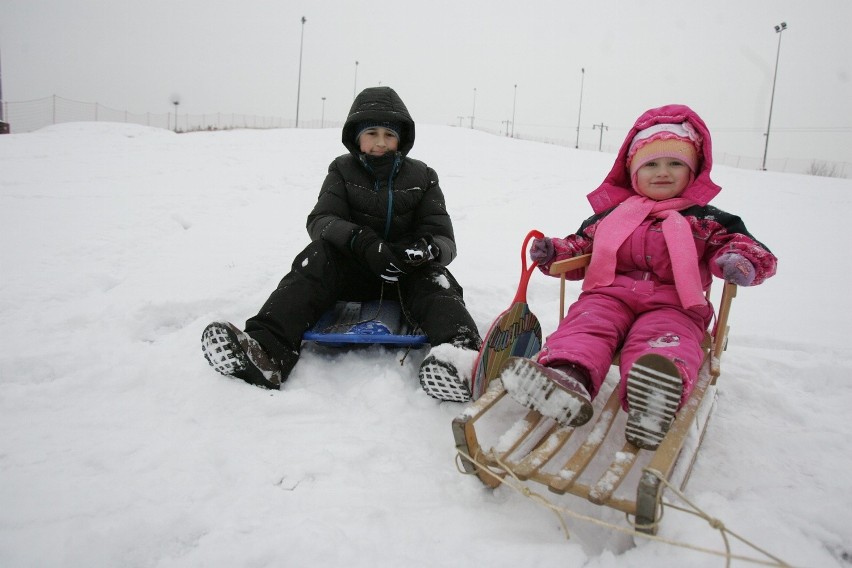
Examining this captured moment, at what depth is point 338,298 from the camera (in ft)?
9.27

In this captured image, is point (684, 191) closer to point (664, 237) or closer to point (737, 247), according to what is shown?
point (664, 237)

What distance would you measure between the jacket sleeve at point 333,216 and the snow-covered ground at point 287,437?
2.07ft

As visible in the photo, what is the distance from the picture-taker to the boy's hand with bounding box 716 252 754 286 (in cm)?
188

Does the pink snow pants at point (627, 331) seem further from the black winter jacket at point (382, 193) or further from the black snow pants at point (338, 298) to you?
the black winter jacket at point (382, 193)

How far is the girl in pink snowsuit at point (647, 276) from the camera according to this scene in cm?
154

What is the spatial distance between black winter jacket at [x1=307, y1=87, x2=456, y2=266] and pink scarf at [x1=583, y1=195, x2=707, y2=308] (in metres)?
0.84

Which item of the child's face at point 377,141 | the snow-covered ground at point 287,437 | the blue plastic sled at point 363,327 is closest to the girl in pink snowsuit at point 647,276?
the snow-covered ground at point 287,437

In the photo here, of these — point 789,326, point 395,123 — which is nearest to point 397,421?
point 395,123

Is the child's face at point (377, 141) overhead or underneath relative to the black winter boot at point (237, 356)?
overhead

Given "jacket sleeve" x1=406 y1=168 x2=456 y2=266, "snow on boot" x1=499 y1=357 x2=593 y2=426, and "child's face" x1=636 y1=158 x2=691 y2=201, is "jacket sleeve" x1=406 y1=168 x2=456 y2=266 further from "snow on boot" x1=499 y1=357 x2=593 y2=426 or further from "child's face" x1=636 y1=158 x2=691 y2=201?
"snow on boot" x1=499 y1=357 x2=593 y2=426

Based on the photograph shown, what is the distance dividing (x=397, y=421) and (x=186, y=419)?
2.81 ft

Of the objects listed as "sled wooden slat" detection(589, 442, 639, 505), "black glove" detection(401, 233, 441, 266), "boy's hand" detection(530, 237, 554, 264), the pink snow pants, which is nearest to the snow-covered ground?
"sled wooden slat" detection(589, 442, 639, 505)

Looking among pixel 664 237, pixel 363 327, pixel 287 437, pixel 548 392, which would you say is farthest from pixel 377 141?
pixel 548 392

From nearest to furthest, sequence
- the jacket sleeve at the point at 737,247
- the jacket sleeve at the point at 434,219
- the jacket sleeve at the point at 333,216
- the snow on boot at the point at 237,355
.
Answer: the jacket sleeve at the point at 737,247 → the snow on boot at the point at 237,355 → the jacket sleeve at the point at 333,216 → the jacket sleeve at the point at 434,219
